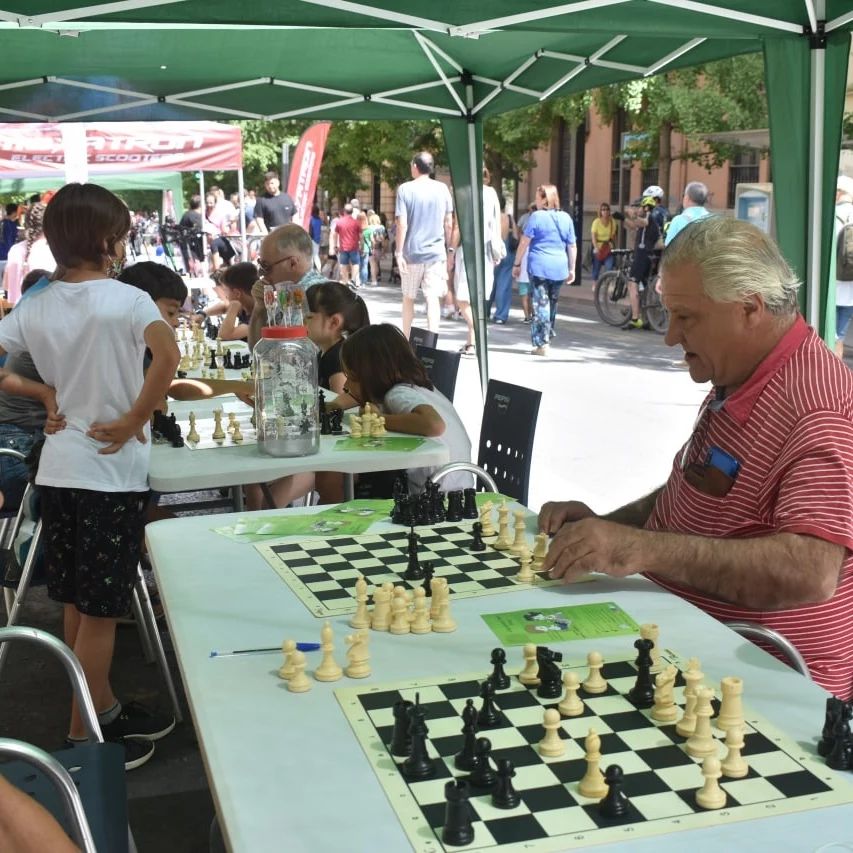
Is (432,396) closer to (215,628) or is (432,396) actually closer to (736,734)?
(215,628)

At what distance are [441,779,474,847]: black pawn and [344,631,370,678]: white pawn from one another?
0.52 meters

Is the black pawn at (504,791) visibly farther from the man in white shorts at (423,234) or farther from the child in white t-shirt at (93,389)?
the man in white shorts at (423,234)

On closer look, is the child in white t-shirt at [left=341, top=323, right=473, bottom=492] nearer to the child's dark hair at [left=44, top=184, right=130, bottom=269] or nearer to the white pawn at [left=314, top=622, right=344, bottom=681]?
the child's dark hair at [left=44, top=184, right=130, bottom=269]

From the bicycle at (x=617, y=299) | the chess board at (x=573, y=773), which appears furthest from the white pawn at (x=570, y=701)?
the bicycle at (x=617, y=299)

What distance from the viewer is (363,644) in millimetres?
1823

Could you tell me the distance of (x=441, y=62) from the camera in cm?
655

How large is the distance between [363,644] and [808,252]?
10.3 feet

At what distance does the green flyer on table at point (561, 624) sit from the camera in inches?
77.9

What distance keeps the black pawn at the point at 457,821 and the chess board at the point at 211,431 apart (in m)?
2.67

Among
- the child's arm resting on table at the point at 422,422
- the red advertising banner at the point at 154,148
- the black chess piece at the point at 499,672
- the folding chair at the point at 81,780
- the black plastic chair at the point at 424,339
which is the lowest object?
the folding chair at the point at 81,780

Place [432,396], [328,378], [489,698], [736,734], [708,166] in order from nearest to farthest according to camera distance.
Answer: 1. [736,734]
2. [489,698]
3. [432,396]
4. [328,378]
5. [708,166]

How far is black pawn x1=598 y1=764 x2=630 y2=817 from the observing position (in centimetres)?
134

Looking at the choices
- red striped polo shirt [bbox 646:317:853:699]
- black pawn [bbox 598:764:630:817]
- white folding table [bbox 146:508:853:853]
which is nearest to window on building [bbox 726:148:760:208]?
red striped polo shirt [bbox 646:317:853:699]

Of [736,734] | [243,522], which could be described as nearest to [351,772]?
[736,734]
